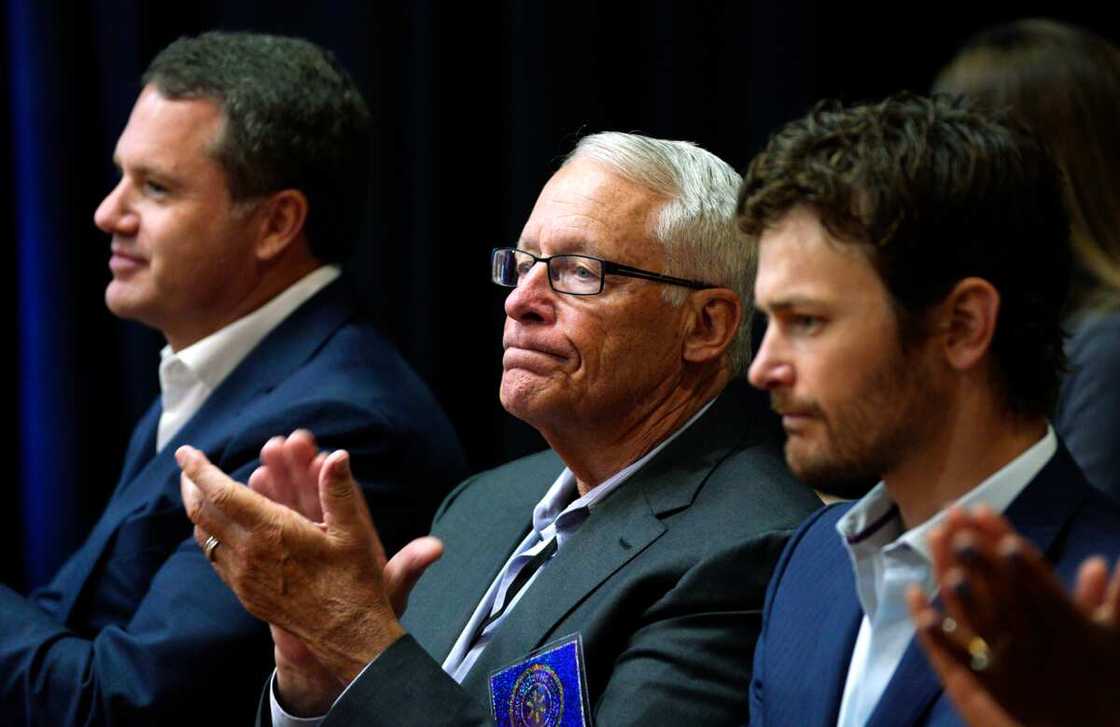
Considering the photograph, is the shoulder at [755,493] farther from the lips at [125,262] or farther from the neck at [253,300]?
the lips at [125,262]

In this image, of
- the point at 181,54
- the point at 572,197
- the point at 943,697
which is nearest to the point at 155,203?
the point at 181,54

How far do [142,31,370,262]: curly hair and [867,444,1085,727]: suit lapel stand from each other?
1773mm

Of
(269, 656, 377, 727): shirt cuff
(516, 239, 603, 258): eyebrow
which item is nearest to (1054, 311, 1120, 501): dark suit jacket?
(516, 239, 603, 258): eyebrow

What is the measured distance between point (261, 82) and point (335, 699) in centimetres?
137

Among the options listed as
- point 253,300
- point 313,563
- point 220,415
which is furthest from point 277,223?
point 313,563

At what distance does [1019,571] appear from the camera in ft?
3.96

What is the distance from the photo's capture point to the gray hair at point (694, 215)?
233 cm

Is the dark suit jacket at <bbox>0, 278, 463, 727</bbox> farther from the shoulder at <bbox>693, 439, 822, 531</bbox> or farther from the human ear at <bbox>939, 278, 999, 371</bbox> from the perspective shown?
the human ear at <bbox>939, 278, 999, 371</bbox>

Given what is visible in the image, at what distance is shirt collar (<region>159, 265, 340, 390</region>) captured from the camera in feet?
9.79

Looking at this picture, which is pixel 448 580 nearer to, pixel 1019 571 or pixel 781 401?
pixel 781 401

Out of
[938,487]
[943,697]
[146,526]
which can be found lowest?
[146,526]

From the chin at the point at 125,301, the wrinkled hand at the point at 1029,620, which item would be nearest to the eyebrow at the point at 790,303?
the wrinkled hand at the point at 1029,620

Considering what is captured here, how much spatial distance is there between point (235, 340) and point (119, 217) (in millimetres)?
329

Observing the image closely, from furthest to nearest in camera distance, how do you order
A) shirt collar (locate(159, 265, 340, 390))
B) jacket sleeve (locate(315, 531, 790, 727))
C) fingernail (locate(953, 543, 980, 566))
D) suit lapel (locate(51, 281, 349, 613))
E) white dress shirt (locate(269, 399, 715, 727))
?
shirt collar (locate(159, 265, 340, 390)) → suit lapel (locate(51, 281, 349, 613)) → white dress shirt (locate(269, 399, 715, 727)) → jacket sleeve (locate(315, 531, 790, 727)) → fingernail (locate(953, 543, 980, 566))
